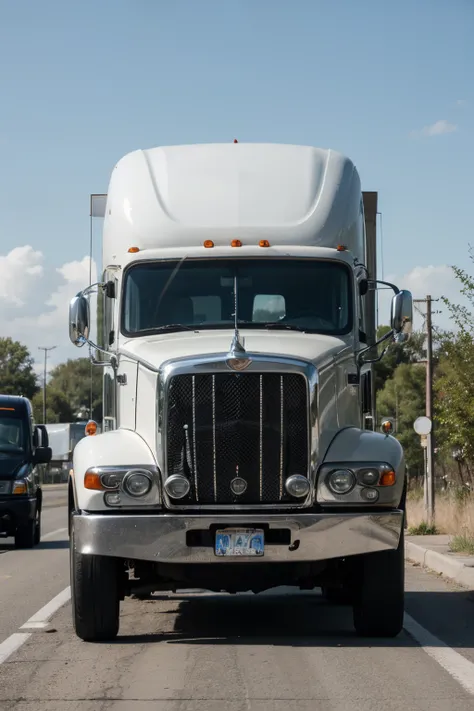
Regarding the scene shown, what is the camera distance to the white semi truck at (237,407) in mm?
9383

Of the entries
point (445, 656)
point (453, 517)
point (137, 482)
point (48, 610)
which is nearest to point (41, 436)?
point (453, 517)

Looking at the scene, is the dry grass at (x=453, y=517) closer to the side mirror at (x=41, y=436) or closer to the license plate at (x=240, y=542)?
the side mirror at (x=41, y=436)

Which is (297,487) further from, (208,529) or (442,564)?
(442,564)

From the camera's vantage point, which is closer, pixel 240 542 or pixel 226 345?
pixel 240 542

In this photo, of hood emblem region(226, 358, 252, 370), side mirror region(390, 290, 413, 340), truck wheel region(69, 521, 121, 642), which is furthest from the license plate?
side mirror region(390, 290, 413, 340)

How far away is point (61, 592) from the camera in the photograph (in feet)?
45.1

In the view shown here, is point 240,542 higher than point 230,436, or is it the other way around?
point 230,436

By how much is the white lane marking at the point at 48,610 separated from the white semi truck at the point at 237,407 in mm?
1279

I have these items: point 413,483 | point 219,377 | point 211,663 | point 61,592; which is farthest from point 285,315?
point 413,483

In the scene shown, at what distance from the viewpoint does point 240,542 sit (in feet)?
30.6

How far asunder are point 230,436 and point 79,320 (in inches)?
80.2

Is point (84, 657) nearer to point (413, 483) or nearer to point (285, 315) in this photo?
point (285, 315)

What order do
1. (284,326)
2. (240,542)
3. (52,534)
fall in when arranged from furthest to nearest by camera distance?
(52,534) < (284,326) < (240,542)

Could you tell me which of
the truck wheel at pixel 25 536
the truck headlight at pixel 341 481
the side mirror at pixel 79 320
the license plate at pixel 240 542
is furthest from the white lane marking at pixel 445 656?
the truck wheel at pixel 25 536
